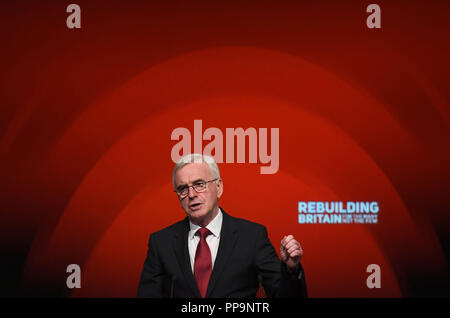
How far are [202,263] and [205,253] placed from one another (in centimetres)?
5

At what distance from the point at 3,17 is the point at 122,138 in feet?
4.36

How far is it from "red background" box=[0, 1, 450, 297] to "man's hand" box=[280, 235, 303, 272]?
4.52 ft

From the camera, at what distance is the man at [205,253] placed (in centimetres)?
212

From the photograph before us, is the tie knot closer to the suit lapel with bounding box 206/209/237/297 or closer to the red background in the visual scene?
the suit lapel with bounding box 206/209/237/297

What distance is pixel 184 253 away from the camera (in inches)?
86.5

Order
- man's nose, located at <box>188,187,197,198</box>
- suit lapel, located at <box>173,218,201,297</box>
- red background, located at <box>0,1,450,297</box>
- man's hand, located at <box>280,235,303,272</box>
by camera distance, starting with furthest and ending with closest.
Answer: red background, located at <box>0,1,450,297</box> < man's nose, located at <box>188,187,197,198</box> < suit lapel, located at <box>173,218,201,297</box> < man's hand, located at <box>280,235,303,272</box>

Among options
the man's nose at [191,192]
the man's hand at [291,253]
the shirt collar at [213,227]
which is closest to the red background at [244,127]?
the shirt collar at [213,227]

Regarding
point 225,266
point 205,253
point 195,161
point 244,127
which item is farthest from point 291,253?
point 244,127

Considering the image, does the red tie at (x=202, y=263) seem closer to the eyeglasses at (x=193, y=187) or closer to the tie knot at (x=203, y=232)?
the tie knot at (x=203, y=232)

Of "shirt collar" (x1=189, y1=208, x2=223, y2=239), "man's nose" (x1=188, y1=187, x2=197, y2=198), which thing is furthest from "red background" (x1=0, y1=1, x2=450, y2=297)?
"man's nose" (x1=188, y1=187, x2=197, y2=198)

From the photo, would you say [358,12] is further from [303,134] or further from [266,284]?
[266,284]

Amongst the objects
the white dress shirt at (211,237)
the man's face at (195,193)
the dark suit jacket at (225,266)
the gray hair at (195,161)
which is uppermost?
the gray hair at (195,161)

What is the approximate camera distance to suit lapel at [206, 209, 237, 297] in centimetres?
213
